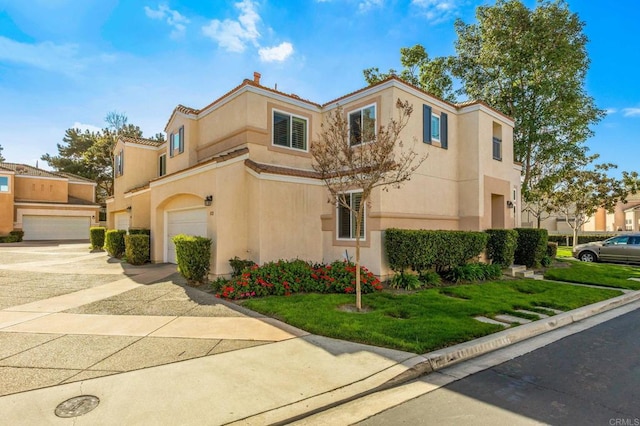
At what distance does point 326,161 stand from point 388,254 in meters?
4.50

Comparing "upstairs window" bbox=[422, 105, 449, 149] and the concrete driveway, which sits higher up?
"upstairs window" bbox=[422, 105, 449, 149]

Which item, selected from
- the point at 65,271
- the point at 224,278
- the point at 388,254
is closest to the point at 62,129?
the point at 65,271

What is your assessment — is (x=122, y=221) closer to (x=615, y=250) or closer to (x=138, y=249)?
(x=138, y=249)

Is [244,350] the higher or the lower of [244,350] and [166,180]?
the lower

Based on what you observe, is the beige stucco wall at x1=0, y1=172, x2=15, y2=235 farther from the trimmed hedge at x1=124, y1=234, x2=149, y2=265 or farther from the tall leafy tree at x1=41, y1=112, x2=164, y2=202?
the trimmed hedge at x1=124, y1=234, x2=149, y2=265

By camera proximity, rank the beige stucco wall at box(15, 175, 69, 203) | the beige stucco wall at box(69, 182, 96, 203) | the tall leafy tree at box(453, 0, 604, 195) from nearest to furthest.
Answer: the tall leafy tree at box(453, 0, 604, 195) → the beige stucco wall at box(15, 175, 69, 203) → the beige stucco wall at box(69, 182, 96, 203)

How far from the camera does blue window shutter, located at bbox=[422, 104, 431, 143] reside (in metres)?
12.7

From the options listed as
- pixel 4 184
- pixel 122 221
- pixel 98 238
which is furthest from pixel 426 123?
pixel 4 184

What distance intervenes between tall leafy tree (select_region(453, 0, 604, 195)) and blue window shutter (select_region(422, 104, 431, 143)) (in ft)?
33.4

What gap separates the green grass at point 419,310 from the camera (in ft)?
19.9

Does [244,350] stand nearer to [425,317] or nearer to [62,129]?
[425,317]

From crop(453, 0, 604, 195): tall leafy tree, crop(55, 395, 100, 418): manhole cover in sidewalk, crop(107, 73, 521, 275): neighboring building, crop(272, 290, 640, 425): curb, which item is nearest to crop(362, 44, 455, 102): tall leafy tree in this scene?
crop(453, 0, 604, 195): tall leafy tree

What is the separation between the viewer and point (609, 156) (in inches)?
1046

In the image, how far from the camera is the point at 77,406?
3.80 meters
